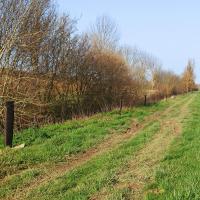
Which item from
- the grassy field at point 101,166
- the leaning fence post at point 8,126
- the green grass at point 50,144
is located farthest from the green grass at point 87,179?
the leaning fence post at point 8,126

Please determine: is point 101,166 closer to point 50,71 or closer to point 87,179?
point 87,179

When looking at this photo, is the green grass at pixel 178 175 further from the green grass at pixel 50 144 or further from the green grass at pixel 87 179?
the green grass at pixel 50 144

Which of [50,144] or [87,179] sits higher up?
[50,144]

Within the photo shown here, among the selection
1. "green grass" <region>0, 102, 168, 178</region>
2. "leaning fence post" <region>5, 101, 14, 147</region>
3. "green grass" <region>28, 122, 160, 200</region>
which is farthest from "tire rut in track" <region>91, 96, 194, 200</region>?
"leaning fence post" <region>5, 101, 14, 147</region>

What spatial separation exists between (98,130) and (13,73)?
5750 mm

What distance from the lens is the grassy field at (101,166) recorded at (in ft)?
22.6

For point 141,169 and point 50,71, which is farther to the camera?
point 50,71

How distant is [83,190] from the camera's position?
7.04m

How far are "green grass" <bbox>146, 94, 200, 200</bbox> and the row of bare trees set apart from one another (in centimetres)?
818

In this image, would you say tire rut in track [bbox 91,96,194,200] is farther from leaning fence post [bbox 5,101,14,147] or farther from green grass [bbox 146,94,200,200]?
leaning fence post [bbox 5,101,14,147]

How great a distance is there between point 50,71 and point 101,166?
608 inches

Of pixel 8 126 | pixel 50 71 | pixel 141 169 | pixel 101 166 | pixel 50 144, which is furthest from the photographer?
pixel 50 71

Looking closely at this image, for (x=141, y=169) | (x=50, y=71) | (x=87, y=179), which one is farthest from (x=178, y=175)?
(x=50, y=71)

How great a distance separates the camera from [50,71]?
23781mm
